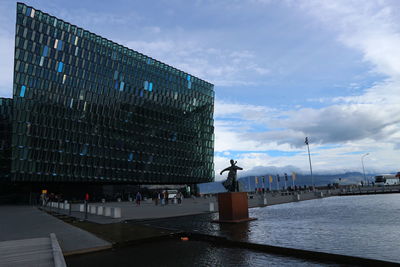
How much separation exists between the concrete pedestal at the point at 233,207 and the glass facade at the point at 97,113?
166 ft

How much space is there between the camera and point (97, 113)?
6550 cm

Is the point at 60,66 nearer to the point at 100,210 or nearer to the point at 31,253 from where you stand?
the point at 100,210

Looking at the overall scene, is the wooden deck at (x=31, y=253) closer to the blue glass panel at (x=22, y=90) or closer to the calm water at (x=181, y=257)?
the calm water at (x=181, y=257)

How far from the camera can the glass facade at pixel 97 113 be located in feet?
183

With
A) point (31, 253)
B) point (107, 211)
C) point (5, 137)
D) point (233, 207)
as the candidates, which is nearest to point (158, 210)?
point (107, 211)

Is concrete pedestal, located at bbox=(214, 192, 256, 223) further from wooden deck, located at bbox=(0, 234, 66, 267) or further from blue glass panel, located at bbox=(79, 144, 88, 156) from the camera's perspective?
blue glass panel, located at bbox=(79, 144, 88, 156)

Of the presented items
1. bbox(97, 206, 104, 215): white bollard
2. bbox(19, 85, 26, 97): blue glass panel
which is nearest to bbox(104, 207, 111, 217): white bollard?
bbox(97, 206, 104, 215): white bollard

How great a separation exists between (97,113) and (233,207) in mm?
55970

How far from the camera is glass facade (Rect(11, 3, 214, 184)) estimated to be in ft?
183

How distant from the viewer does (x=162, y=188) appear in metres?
83.6

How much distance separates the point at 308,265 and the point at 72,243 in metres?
8.87

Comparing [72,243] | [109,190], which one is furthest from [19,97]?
[72,243]

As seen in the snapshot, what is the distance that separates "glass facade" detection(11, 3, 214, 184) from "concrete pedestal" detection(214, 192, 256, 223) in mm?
50668

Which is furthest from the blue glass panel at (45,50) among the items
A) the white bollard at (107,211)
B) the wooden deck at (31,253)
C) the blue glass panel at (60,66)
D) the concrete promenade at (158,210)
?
the wooden deck at (31,253)
